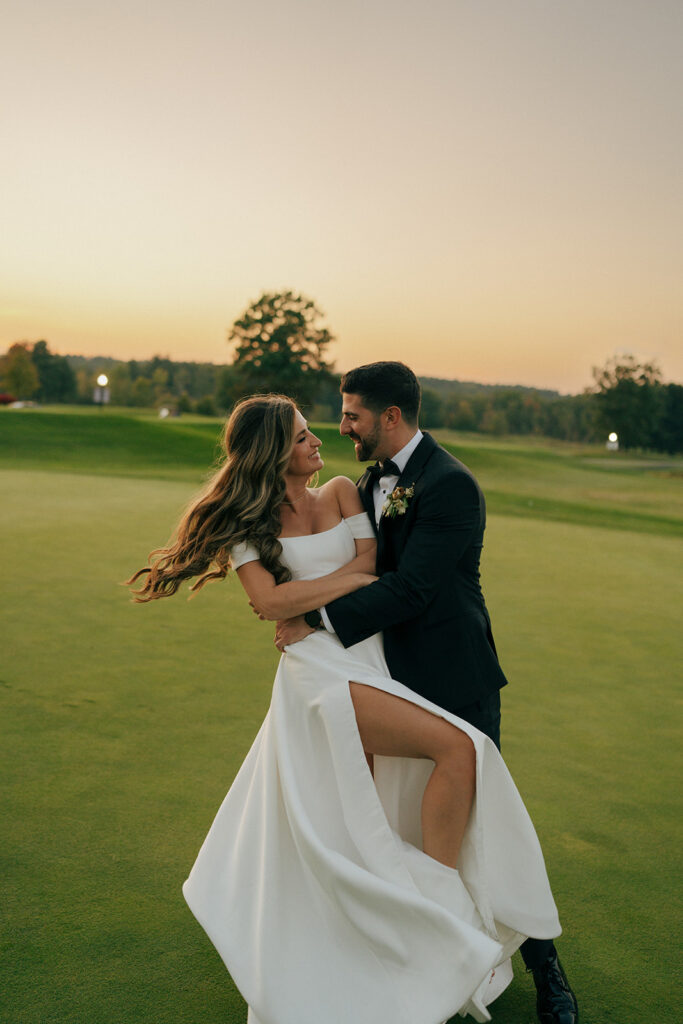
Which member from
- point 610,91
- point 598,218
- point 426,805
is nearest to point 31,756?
point 426,805

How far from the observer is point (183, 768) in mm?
Answer: 4230

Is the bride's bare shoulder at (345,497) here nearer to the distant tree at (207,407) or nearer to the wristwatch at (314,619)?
the wristwatch at (314,619)

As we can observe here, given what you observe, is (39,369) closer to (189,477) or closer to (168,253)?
(168,253)

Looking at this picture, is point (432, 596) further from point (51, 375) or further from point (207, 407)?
point (51, 375)

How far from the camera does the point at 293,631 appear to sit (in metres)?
2.68

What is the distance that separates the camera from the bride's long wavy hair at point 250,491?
9.07ft

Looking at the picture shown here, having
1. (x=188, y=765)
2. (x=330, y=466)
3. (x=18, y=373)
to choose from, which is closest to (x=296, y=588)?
(x=188, y=765)

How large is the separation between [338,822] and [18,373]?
103 meters

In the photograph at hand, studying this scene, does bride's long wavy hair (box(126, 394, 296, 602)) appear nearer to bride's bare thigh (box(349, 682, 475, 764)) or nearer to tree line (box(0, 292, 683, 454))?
bride's bare thigh (box(349, 682, 475, 764))

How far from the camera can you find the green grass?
107 inches

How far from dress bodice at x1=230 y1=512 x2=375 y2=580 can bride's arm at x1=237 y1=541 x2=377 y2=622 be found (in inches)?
1.6

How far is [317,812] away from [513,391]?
7594 cm

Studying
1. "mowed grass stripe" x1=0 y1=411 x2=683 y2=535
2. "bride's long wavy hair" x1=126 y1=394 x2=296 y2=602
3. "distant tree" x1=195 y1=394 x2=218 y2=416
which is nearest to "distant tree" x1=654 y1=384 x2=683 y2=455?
"mowed grass stripe" x1=0 y1=411 x2=683 y2=535

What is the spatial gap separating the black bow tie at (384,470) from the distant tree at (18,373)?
102 meters
